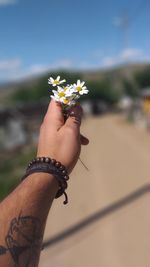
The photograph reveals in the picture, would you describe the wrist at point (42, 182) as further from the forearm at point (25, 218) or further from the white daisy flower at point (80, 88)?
the white daisy flower at point (80, 88)

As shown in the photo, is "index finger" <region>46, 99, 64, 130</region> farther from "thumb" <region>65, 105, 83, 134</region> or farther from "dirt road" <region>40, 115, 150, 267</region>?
"dirt road" <region>40, 115, 150, 267</region>

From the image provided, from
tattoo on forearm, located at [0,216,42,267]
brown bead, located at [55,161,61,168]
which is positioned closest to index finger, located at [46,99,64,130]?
brown bead, located at [55,161,61,168]

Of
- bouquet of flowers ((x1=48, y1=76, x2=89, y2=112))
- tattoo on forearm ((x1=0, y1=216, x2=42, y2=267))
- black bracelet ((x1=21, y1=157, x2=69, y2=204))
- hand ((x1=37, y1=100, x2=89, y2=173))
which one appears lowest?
tattoo on forearm ((x1=0, y1=216, x2=42, y2=267))

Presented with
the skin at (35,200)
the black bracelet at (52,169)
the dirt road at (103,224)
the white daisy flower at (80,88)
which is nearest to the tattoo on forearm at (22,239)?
→ the skin at (35,200)

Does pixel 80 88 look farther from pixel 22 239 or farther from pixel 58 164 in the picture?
pixel 22 239

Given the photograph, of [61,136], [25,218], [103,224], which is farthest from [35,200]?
[103,224]

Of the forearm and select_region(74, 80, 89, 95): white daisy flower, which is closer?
the forearm

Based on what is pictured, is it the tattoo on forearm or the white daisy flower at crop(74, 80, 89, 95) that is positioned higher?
the white daisy flower at crop(74, 80, 89, 95)
